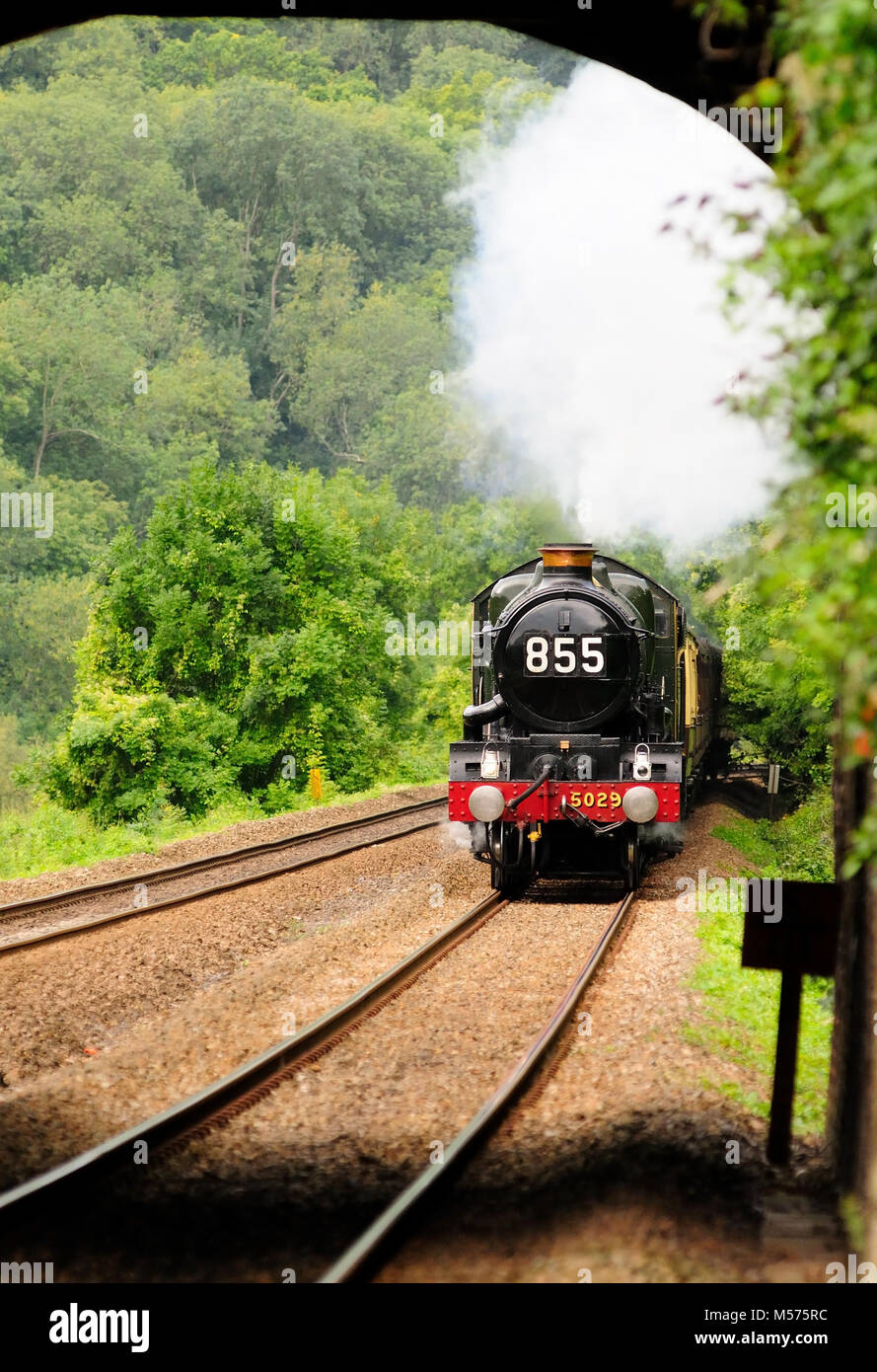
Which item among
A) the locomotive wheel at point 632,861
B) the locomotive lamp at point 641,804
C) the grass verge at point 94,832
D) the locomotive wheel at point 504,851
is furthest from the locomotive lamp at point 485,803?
the grass verge at point 94,832

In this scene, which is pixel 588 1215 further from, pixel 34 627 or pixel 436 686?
pixel 34 627

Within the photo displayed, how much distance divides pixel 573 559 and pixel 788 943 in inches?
304

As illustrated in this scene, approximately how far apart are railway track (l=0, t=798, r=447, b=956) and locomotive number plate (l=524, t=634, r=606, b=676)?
14.4 ft

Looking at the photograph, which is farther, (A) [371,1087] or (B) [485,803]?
(B) [485,803]

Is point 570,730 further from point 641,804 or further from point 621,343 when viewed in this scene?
point 621,343

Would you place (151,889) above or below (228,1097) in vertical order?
below

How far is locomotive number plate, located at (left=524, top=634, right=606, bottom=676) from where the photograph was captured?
43.4 feet

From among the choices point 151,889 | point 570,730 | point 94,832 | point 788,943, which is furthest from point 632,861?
point 94,832

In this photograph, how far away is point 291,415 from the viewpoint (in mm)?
74938

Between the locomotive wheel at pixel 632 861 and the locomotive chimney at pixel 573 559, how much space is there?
8.58 ft

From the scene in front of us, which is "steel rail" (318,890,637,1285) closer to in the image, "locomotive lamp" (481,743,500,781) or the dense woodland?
the dense woodland

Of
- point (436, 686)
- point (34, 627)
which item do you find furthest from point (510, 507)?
point (34, 627)

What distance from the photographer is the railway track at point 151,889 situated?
12875 mm

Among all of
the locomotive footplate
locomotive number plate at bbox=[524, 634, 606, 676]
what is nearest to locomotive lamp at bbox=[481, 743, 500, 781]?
the locomotive footplate
